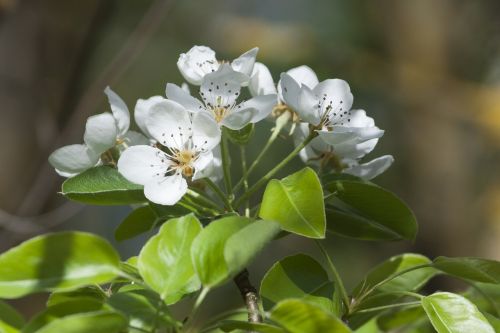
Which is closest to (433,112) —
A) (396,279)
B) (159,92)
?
(159,92)

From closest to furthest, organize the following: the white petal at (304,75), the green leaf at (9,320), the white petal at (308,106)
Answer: the green leaf at (9,320)
the white petal at (308,106)
the white petal at (304,75)

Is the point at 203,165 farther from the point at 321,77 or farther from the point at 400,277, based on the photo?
the point at 321,77

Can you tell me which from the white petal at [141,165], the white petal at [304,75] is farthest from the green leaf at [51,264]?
the white petal at [304,75]

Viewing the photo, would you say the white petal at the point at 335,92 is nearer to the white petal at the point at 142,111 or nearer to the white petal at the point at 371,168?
the white petal at the point at 371,168

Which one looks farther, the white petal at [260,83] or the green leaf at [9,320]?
the white petal at [260,83]

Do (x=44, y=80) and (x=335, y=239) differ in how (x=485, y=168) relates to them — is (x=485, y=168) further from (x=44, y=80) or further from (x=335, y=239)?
(x=44, y=80)

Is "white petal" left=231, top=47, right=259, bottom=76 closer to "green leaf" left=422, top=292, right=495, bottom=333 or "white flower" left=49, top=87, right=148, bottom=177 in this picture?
"white flower" left=49, top=87, right=148, bottom=177
